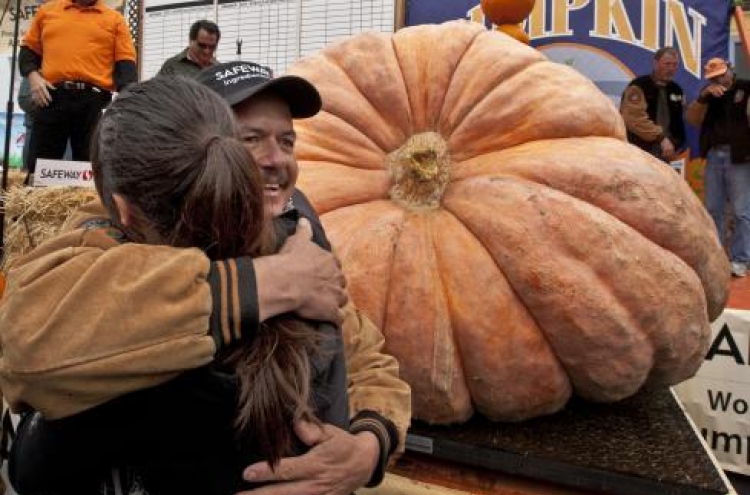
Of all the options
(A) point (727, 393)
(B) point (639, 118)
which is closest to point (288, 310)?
(A) point (727, 393)

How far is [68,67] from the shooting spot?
414 cm

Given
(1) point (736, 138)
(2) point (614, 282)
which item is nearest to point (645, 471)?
(2) point (614, 282)

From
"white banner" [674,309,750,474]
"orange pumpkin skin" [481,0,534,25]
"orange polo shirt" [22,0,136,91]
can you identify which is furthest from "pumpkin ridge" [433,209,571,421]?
"orange polo shirt" [22,0,136,91]

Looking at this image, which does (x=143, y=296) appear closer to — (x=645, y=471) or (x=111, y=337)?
(x=111, y=337)

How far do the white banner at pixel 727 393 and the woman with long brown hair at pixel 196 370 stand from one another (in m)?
1.97

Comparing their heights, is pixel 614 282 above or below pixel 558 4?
below

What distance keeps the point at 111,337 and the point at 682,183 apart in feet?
4.93

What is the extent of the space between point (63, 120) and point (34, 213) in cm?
146

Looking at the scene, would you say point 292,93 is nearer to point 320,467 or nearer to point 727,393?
point 320,467

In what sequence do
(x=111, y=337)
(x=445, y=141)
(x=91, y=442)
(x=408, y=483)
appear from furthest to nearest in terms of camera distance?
(x=445, y=141)
(x=408, y=483)
(x=91, y=442)
(x=111, y=337)

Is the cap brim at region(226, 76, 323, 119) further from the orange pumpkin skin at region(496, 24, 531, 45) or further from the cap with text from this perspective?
the cap with text

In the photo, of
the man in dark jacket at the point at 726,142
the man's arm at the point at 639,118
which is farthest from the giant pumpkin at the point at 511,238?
the man in dark jacket at the point at 726,142

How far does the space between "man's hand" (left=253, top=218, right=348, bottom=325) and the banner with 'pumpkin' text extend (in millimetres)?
4934

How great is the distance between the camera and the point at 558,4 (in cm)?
539
